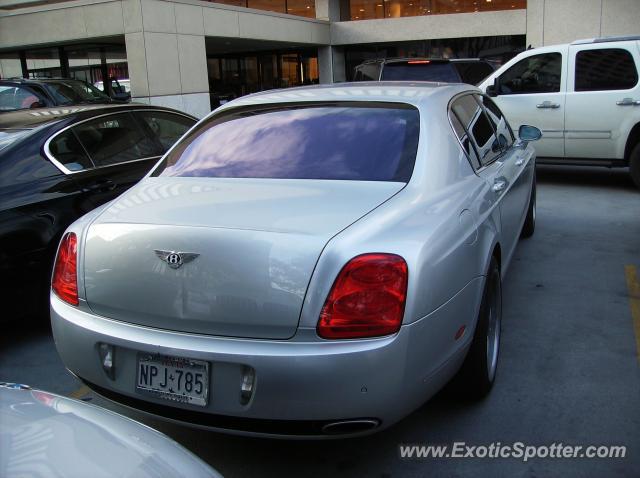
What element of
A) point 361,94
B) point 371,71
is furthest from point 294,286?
point 371,71

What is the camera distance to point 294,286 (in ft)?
7.93

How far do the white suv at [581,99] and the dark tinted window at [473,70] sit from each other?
2.60m

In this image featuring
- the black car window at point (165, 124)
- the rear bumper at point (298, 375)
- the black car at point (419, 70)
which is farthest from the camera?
the black car at point (419, 70)

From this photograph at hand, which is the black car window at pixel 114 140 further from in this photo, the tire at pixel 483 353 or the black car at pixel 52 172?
the tire at pixel 483 353

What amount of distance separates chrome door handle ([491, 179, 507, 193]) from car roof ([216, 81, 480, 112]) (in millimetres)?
569

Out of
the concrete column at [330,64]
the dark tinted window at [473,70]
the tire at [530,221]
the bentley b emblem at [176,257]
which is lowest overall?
the tire at [530,221]

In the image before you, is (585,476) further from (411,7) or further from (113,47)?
(411,7)

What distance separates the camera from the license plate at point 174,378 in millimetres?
2510

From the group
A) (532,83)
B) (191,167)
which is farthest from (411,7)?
(191,167)

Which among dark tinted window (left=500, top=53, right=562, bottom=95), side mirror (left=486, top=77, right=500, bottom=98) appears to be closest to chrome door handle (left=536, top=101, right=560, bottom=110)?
dark tinted window (left=500, top=53, right=562, bottom=95)

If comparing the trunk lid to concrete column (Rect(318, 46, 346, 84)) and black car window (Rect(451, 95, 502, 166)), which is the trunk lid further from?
concrete column (Rect(318, 46, 346, 84))

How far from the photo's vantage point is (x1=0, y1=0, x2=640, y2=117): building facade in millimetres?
15453

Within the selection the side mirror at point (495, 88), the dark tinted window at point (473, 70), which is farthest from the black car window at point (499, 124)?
the dark tinted window at point (473, 70)

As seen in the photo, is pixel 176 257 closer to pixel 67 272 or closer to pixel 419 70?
pixel 67 272
